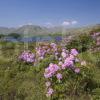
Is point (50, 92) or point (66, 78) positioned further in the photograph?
point (66, 78)

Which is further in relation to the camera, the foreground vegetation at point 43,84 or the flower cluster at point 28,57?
the flower cluster at point 28,57

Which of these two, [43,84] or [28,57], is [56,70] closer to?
[43,84]

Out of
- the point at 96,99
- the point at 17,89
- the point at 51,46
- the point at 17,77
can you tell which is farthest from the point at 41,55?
the point at 96,99

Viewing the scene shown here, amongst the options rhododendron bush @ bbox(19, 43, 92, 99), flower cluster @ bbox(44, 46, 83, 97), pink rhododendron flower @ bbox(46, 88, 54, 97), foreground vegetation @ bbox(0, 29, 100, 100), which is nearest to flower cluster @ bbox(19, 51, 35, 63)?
foreground vegetation @ bbox(0, 29, 100, 100)

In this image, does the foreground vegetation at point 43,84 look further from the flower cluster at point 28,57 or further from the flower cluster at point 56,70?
the flower cluster at point 28,57

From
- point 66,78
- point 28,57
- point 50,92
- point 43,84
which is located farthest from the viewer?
point 28,57

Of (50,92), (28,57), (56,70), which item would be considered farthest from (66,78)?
(28,57)

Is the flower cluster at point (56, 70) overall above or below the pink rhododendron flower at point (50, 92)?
above

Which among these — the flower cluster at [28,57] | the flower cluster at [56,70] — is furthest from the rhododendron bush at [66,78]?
the flower cluster at [28,57]

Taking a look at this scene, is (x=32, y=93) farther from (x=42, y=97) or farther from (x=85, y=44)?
(x=85, y=44)

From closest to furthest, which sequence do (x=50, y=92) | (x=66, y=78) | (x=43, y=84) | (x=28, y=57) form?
(x=50, y=92) < (x=66, y=78) < (x=43, y=84) < (x=28, y=57)

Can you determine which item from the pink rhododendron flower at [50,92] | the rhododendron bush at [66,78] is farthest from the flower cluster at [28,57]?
the pink rhododendron flower at [50,92]

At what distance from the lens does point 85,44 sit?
1449 centimetres

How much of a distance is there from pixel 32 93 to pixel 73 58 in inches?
49.8
